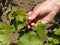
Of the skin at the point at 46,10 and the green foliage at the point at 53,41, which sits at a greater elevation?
the skin at the point at 46,10

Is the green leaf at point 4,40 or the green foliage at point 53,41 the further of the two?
the green foliage at point 53,41

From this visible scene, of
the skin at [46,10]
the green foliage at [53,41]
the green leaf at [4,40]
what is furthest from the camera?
the skin at [46,10]

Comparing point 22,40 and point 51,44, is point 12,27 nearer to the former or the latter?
point 22,40

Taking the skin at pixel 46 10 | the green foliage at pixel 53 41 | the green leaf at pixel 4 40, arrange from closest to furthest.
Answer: the green leaf at pixel 4 40
the green foliage at pixel 53 41
the skin at pixel 46 10

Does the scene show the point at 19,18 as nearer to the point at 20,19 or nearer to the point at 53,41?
the point at 20,19

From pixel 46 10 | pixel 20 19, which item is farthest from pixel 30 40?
pixel 46 10

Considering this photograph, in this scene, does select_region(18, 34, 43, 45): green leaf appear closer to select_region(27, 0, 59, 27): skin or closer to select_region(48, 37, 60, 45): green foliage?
select_region(48, 37, 60, 45): green foliage

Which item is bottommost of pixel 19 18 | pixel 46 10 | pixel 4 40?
pixel 4 40

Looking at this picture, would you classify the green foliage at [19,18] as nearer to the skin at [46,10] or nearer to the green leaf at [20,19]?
the green leaf at [20,19]

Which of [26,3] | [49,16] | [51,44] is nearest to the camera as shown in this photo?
[51,44]

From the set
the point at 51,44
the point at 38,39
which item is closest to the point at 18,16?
the point at 38,39

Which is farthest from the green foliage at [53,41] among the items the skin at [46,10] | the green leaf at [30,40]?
the skin at [46,10]
